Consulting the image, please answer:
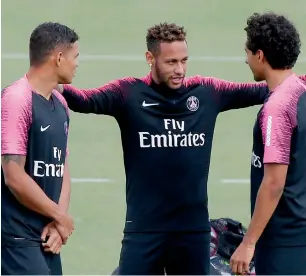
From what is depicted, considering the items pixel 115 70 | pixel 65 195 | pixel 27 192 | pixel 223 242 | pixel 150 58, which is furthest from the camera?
pixel 115 70

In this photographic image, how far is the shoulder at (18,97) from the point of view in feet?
20.0

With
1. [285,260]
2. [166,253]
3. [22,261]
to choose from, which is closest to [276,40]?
[285,260]

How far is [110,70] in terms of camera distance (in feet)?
44.5

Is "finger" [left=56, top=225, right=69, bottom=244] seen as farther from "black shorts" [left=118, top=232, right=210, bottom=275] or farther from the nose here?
the nose

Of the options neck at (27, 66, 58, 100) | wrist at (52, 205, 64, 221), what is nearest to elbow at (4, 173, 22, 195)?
wrist at (52, 205, 64, 221)

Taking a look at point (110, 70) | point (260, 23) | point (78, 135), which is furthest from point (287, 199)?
point (110, 70)

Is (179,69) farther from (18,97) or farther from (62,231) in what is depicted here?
(62,231)

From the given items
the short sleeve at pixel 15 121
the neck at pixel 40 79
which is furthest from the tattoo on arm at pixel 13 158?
the neck at pixel 40 79

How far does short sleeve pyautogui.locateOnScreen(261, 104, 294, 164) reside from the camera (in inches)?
239

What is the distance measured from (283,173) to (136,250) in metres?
1.23

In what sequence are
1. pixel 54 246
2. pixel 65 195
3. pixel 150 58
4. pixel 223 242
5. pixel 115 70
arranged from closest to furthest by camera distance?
1. pixel 54 246
2. pixel 65 195
3. pixel 150 58
4. pixel 223 242
5. pixel 115 70

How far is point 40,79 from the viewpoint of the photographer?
20.7ft

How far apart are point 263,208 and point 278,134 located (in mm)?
Result: 432

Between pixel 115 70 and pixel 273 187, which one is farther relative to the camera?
pixel 115 70
